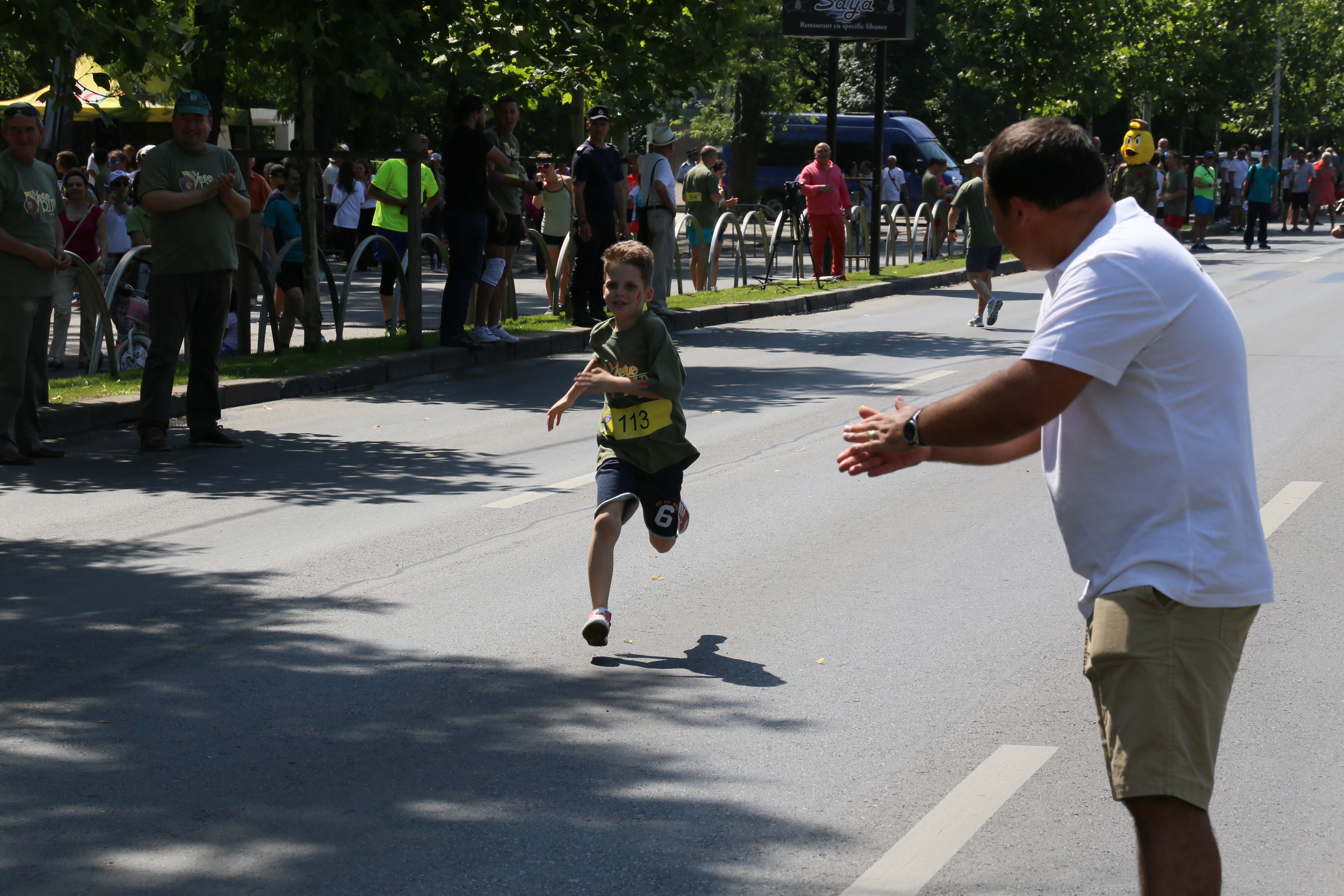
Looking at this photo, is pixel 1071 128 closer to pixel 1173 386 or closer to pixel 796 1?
pixel 1173 386

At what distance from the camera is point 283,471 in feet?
29.9

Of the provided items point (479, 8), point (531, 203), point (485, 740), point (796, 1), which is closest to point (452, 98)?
point (531, 203)

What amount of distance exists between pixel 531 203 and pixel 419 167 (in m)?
15.9

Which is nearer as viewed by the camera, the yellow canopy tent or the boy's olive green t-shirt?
the boy's olive green t-shirt

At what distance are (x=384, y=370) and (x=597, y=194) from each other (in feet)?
10.9

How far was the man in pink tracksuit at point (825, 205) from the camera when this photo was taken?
2173cm

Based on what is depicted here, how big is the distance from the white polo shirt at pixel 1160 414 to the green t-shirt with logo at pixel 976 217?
14.8 metres

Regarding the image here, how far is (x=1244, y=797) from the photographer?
418cm

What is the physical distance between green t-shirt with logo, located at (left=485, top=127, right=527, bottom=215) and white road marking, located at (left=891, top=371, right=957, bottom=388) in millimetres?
4061

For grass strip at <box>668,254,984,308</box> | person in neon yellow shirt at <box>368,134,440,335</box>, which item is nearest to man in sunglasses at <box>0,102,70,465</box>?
person in neon yellow shirt at <box>368,134,440,335</box>

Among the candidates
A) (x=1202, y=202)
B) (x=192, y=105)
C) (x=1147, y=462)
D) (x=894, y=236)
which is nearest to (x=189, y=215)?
(x=192, y=105)

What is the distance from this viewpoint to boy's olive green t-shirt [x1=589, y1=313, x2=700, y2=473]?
5.71 meters

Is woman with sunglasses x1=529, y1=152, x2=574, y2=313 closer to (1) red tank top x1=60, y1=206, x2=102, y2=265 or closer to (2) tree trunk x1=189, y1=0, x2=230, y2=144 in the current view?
(2) tree trunk x1=189, y1=0, x2=230, y2=144

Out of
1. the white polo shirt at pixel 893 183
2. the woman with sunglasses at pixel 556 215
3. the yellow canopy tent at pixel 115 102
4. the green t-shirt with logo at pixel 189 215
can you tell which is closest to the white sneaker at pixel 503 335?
the woman with sunglasses at pixel 556 215
